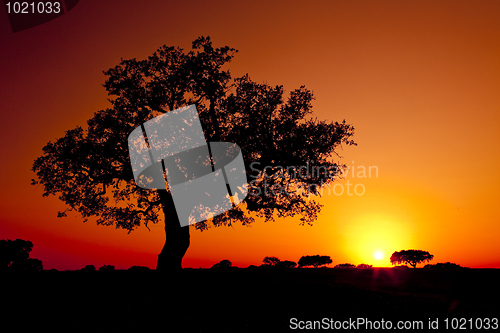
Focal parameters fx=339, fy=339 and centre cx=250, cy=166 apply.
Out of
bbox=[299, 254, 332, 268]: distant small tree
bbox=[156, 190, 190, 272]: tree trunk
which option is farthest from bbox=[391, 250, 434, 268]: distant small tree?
bbox=[156, 190, 190, 272]: tree trunk

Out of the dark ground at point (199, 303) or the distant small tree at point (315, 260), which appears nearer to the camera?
the dark ground at point (199, 303)

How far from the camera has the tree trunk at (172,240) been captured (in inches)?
992

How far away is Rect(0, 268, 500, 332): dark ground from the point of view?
37.9 feet

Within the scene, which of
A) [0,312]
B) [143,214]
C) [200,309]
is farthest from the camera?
[143,214]

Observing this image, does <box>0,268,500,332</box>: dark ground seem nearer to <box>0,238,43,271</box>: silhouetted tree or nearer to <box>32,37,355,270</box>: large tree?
<box>32,37,355,270</box>: large tree

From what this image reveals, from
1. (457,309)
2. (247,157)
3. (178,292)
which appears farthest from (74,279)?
(457,309)

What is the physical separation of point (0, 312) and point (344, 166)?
2171cm

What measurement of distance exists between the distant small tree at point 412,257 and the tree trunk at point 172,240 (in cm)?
9374

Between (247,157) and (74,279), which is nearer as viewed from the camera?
(74,279)

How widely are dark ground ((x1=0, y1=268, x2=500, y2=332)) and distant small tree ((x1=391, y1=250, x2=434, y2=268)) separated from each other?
284ft

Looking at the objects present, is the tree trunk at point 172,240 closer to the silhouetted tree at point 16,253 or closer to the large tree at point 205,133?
the large tree at point 205,133

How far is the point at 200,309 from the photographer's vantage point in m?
13.4

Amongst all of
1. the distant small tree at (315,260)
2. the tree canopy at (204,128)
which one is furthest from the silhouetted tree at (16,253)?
the distant small tree at (315,260)

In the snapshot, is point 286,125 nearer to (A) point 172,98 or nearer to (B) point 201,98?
(B) point 201,98
